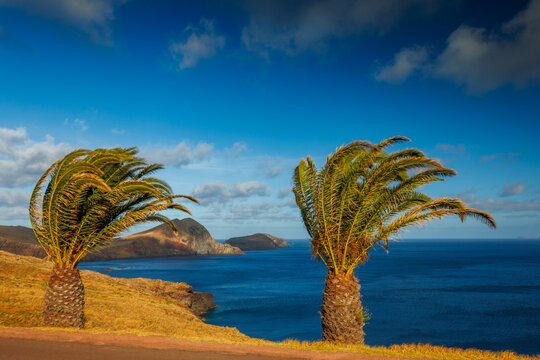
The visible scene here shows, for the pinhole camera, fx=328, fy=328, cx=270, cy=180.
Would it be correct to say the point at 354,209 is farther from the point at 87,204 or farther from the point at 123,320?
the point at 123,320

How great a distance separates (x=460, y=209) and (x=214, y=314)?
4777cm

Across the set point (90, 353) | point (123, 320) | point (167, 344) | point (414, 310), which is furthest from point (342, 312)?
point (414, 310)

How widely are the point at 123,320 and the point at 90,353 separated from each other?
1256cm

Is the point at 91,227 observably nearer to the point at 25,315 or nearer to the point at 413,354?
the point at 25,315

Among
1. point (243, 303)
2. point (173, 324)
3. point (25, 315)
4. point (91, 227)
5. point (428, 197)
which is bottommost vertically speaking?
point (243, 303)

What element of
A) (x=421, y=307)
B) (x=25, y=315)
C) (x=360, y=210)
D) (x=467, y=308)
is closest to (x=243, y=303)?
(x=421, y=307)

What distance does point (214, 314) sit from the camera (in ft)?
172

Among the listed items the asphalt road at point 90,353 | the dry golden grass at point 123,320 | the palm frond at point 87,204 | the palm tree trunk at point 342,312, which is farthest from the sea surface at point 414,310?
the asphalt road at point 90,353

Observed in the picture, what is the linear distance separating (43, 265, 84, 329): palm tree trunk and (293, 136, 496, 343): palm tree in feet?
33.2

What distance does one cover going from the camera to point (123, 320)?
20.0 metres

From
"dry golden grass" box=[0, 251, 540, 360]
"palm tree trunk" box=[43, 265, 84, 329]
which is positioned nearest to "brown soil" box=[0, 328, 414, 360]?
"dry golden grass" box=[0, 251, 540, 360]

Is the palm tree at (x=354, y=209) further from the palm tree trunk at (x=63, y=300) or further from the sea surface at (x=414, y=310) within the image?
the sea surface at (x=414, y=310)

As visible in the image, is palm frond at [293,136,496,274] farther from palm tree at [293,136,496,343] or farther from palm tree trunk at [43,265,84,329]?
palm tree trunk at [43,265,84,329]

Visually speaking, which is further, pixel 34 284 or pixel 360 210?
pixel 34 284
